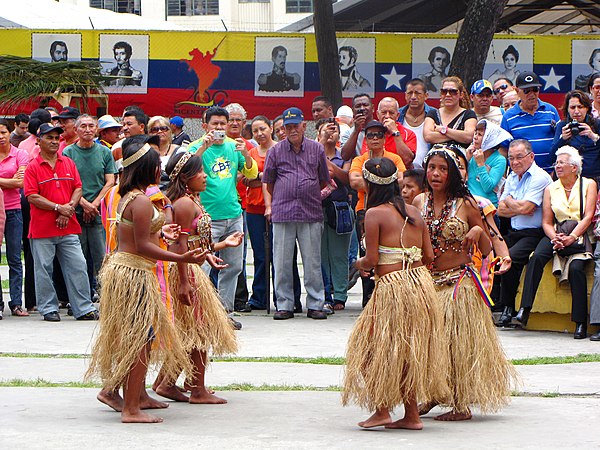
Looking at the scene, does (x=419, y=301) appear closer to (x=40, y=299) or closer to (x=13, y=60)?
(x=40, y=299)

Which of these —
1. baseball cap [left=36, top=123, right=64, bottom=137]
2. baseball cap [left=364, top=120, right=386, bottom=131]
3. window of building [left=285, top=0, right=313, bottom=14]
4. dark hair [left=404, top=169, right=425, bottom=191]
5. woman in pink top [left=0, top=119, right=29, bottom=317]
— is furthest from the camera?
window of building [left=285, top=0, right=313, bottom=14]

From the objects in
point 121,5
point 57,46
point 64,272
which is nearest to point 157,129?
point 64,272

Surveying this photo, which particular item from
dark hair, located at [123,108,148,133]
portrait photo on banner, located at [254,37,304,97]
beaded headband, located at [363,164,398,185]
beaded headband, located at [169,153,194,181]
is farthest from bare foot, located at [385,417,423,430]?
portrait photo on banner, located at [254,37,304,97]

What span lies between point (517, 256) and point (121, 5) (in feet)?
136

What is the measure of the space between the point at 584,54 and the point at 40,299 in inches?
534

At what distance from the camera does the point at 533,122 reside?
1219 cm

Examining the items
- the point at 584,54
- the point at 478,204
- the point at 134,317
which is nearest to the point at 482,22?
the point at 584,54

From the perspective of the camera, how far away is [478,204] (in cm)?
745

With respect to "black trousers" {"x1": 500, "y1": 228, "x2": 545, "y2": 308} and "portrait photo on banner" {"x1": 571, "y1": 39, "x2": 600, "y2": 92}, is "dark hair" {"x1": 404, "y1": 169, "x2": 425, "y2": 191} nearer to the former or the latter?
"black trousers" {"x1": 500, "y1": 228, "x2": 545, "y2": 308}

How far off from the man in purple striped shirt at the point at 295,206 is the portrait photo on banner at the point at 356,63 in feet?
33.5

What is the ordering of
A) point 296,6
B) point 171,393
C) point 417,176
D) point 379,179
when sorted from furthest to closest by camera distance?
1. point 296,6
2. point 417,176
3. point 171,393
4. point 379,179

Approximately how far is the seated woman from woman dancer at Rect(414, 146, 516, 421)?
4.40m

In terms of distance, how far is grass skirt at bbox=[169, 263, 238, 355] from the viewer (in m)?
7.34

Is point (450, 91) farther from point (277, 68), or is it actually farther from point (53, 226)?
point (277, 68)
